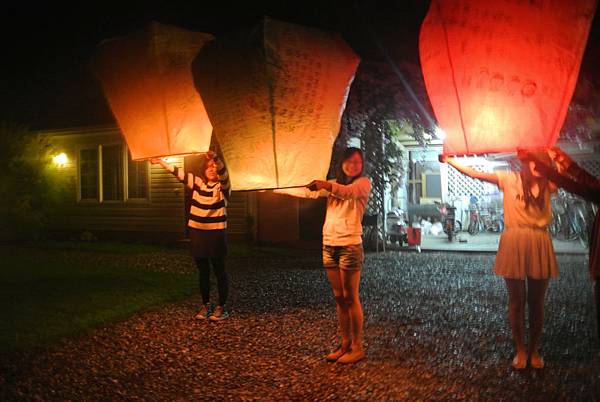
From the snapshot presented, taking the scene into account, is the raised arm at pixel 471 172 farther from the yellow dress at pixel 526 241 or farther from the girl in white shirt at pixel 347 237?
the girl in white shirt at pixel 347 237

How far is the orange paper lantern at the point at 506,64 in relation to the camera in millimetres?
2679

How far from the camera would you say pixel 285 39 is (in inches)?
120

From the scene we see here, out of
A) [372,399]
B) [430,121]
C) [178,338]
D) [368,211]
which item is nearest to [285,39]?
[372,399]

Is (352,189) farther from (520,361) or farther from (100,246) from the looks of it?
(100,246)

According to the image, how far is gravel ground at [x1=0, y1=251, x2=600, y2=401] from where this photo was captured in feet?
11.6

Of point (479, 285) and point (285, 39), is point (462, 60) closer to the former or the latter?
point (285, 39)

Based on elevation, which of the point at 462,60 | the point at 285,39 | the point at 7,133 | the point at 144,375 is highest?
the point at 7,133

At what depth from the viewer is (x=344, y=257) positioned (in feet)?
12.8

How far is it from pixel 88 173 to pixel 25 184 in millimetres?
1735

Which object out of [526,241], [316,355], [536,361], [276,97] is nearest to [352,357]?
[316,355]

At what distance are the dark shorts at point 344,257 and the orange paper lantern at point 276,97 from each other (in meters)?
0.86

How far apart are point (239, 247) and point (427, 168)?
25.5 feet

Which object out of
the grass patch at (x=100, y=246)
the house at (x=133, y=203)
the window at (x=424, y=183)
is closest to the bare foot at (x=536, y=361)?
the house at (x=133, y=203)

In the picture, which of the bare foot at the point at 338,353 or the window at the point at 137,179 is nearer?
the bare foot at the point at 338,353
